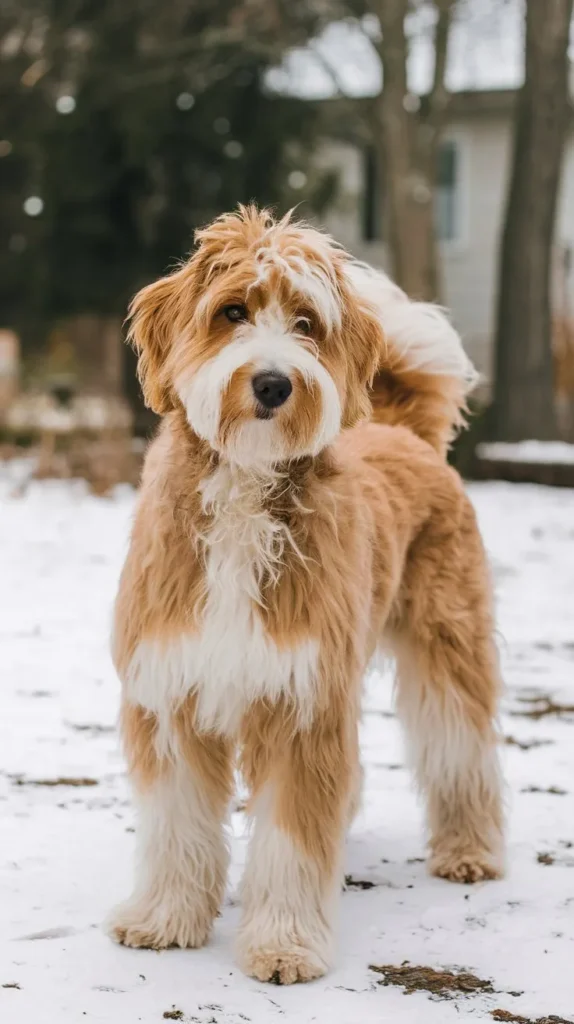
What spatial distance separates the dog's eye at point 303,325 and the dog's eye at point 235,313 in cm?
12

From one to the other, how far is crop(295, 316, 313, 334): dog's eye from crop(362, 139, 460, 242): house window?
1920cm

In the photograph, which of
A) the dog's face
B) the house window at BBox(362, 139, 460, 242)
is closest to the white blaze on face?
the dog's face

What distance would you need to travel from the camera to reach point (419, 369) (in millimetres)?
4211

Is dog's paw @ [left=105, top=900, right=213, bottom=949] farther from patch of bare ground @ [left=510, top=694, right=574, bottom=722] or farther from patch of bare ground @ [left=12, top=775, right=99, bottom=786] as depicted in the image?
patch of bare ground @ [left=510, top=694, right=574, bottom=722]

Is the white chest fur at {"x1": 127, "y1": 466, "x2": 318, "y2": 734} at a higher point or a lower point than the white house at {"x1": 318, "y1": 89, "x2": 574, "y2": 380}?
lower

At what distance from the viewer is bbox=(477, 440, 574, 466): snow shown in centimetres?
1273

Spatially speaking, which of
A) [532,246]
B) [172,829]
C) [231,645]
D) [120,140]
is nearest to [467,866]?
[172,829]

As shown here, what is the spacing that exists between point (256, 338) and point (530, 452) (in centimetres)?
1067

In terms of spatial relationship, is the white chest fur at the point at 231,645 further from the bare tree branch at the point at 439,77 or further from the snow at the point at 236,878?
the bare tree branch at the point at 439,77

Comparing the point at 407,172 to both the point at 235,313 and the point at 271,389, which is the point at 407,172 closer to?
the point at 235,313

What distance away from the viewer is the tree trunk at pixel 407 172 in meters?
14.7

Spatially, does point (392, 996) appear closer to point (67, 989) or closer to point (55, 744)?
point (67, 989)

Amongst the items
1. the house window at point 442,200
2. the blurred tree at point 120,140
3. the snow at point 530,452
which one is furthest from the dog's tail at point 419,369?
the house window at point 442,200

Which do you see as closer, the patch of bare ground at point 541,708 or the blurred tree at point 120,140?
the patch of bare ground at point 541,708
